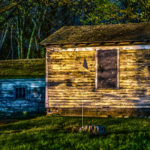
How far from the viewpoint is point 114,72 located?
15109mm

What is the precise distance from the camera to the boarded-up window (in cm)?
1513

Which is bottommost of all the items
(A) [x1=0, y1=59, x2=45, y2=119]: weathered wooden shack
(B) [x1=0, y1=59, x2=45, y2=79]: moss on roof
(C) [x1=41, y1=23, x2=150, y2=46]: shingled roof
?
(A) [x1=0, y1=59, x2=45, y2=119]: weathered wooden shack

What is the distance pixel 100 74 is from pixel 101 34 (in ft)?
9.08

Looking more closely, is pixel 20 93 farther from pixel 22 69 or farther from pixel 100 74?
pixel 100 74

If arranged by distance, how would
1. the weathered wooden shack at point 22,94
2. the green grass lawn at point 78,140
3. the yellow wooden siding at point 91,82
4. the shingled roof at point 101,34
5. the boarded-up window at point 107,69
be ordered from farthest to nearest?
the weathered wooden shack at point 22,94 → the shingled roof at point 101,34 → the boarded-up window at point 107,69 → the yellow wooden siding at point 91,82 → the green grass lawn at point 78,140

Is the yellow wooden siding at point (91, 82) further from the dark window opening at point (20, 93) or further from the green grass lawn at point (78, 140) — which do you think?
the dark window opening at point (20, 93)

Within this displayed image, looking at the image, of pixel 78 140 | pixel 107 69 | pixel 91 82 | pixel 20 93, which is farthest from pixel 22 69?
pixel 78 140

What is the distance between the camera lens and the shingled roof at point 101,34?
15250 millimetres

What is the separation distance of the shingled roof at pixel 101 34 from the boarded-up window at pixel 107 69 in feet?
2.65

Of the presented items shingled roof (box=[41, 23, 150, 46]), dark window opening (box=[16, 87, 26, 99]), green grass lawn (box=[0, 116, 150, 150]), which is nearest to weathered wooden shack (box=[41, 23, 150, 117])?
shingled roof (box=[41, 23, 150, 46])

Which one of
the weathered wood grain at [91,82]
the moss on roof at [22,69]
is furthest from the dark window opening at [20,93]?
the weathered wood grain at [91,82]

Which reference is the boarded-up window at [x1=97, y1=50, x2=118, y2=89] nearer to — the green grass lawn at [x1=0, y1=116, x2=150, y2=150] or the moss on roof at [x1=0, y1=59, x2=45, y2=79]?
the green grass lawn at [x1=0, y1=116, x2=150, y2=150]

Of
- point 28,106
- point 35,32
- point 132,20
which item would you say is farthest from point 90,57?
point 35,32

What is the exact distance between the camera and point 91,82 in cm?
1535
